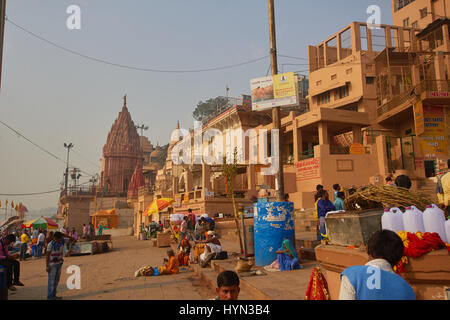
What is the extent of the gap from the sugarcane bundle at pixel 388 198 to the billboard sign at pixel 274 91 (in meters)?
4.53

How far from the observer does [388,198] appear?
387cm

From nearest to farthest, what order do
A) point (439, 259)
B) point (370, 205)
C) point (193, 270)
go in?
point (439, 259) < point (370, 205) < point (193, 270)

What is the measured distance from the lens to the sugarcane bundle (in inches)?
150

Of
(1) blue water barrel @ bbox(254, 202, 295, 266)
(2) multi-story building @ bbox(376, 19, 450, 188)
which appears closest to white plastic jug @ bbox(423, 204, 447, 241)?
(1) blue water barrel @ bbox(254, 202, 295, 266)

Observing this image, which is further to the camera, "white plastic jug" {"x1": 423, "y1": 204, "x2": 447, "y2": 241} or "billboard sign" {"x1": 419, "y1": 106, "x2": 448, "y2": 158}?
"billboard sign" {"x1": 419, "y1": 106, "x2": 448, "y2": 158}

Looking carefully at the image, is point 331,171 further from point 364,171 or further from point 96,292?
point 96,292

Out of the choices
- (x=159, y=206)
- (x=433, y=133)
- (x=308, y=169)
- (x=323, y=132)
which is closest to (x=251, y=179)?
(x=308, y=169)

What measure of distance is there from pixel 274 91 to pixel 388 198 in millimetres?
5123

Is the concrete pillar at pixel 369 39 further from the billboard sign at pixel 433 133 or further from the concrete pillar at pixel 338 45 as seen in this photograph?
the billboard sign at pixel 433 133

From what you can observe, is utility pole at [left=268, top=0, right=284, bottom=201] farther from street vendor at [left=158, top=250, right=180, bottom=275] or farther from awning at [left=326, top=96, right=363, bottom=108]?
awning at [left=326, top=96, right=363, bottom=108]

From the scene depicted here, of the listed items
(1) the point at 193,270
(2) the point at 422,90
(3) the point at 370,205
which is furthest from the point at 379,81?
(3) the point at 370,205

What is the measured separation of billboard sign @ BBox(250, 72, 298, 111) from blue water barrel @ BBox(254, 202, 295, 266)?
261 centimetres
